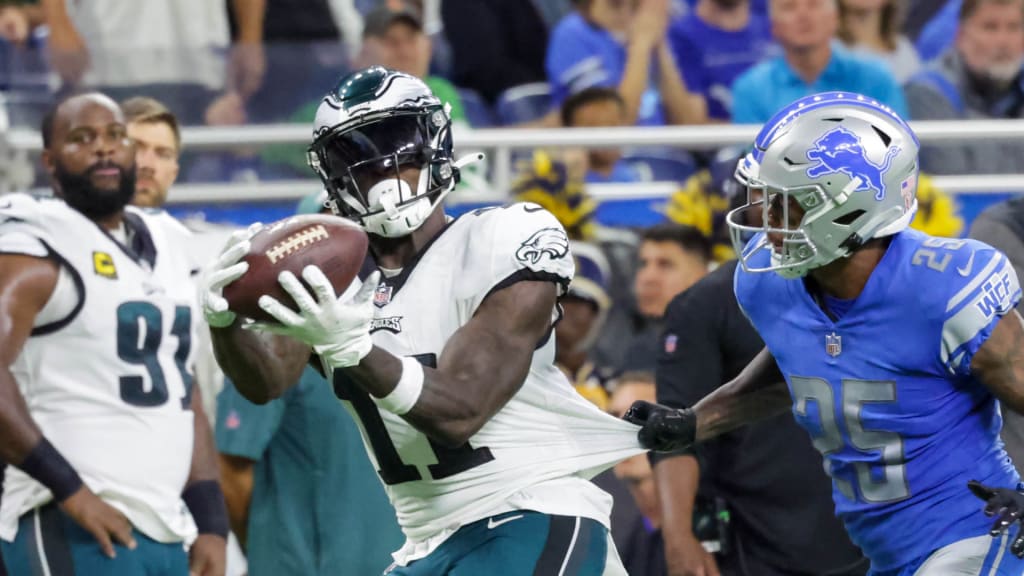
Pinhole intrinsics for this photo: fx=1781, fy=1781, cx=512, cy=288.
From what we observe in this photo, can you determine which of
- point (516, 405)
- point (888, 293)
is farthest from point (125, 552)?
point (888, 293)

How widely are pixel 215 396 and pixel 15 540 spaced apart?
1410 mm

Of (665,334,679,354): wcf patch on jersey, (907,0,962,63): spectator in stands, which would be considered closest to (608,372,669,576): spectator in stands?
(665,334,679,354): wcf patch on jersey

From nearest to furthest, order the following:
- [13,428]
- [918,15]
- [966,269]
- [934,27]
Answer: [966,269] → [13,428] → [934,27] → [918,15]

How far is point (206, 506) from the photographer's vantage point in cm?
533

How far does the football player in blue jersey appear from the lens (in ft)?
12.0

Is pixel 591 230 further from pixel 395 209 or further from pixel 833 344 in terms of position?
pixel 395 209

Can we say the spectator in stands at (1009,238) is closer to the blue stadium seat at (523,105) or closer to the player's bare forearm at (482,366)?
the player's bare forearm at (482,366)

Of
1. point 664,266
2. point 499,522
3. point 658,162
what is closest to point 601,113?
point 658,162

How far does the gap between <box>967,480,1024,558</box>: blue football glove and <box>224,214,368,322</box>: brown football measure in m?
1.37

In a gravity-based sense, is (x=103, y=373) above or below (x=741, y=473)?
above

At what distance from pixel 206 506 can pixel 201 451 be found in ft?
0.55

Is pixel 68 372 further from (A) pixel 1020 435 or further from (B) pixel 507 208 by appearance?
(A) pixel 1020 435

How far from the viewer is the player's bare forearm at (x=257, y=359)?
3.49m

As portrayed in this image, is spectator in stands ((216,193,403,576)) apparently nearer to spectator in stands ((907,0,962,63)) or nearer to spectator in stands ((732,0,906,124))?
spectator in stands ((732,0,906,124))
